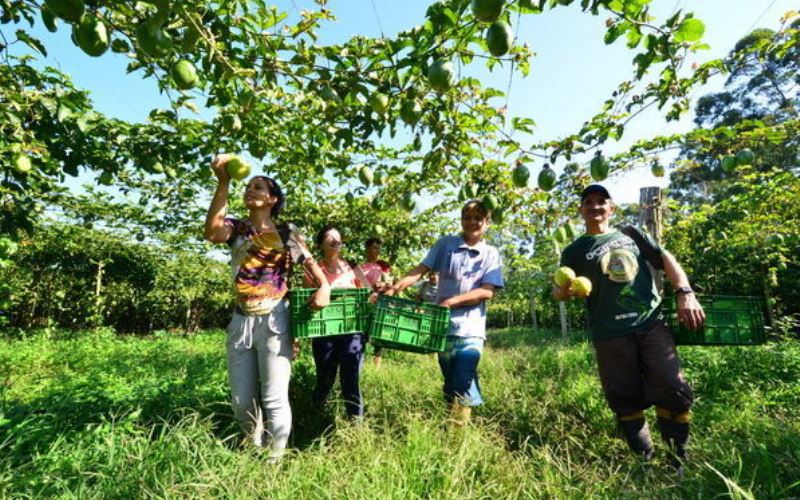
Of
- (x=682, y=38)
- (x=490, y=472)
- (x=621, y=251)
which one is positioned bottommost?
(x=490, y=472)

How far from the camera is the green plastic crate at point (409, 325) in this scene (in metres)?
2.46

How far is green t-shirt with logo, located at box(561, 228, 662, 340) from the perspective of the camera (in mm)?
2508

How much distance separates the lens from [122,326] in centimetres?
1496

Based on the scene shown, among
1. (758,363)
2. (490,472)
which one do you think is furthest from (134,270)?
(758,363)

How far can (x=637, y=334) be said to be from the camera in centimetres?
248

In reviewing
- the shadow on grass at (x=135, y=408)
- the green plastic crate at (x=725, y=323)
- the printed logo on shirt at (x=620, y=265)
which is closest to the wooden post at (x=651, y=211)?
the green plastic crate at (x=725, y=323)

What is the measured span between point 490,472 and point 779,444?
53.6 inches

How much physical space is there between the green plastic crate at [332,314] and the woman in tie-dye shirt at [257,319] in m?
0.06

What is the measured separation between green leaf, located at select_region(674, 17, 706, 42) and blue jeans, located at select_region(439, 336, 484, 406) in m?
1.91

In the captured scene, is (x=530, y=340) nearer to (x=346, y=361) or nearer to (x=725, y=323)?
(x=725, y=323)

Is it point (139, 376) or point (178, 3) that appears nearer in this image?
point (178, 3)

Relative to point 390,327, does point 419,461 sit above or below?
below

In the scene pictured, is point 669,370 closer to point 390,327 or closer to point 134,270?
point 390,327

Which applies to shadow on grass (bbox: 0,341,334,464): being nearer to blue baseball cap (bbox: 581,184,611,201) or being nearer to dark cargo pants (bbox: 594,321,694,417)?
dark cargo pants (bbox: 594,321,694,417)
